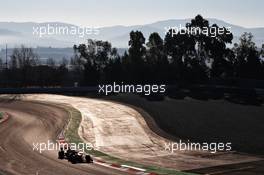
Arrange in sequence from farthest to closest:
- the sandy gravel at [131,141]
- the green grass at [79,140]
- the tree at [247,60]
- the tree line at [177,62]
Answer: the tree line at [177,62]
the tree at [247,60]
the sandy gravel at [131,141]
the green grass at [79,140]

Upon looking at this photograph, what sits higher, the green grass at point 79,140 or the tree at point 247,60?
the tree at point 247,60

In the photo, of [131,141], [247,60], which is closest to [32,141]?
[131,141]

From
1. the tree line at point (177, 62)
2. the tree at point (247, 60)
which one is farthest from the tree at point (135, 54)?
the tree at point (247, 60)

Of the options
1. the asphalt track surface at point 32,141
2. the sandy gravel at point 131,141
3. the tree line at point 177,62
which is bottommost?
the sandy gravel at point 131,141

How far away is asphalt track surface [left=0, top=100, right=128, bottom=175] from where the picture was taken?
27.4 metres

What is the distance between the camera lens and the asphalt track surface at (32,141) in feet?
89.9

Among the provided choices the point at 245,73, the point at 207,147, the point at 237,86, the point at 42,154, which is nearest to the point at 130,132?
the point at 207,147

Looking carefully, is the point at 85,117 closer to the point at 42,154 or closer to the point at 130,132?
the point at 130,132

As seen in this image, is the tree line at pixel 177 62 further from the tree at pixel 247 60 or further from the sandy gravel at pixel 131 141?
the sandy gravel at pixel 131 141

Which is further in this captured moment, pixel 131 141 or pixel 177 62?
pixel 177 62

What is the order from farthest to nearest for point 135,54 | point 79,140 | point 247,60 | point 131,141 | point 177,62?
point 135,54 → point 177,62 → point 247,60 → point 131,141 → point 79,140

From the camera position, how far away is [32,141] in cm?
3884

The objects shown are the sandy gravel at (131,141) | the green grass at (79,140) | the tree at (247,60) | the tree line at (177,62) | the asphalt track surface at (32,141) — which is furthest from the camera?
the tree line at (177,62)

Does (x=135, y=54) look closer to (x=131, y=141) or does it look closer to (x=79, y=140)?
(x=131, y=141)
